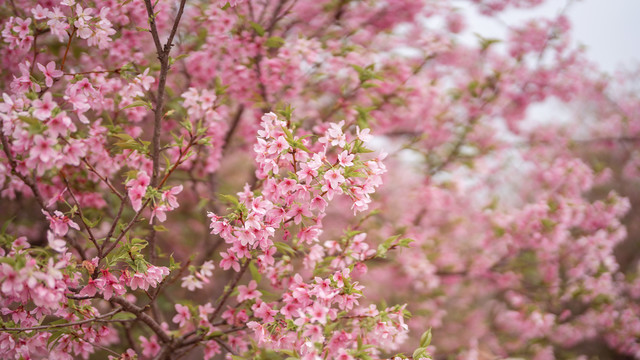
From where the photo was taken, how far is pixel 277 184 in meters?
1.85

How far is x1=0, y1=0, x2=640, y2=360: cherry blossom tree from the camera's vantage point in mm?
1817

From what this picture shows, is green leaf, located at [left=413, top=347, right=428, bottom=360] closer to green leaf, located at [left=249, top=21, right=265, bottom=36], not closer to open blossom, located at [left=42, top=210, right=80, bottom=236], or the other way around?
open blossom, located at [left=42, top=210, right=80, bottom=236]

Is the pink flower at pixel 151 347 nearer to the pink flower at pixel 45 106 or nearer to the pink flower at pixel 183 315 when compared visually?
the pink flower at pixel 183 315

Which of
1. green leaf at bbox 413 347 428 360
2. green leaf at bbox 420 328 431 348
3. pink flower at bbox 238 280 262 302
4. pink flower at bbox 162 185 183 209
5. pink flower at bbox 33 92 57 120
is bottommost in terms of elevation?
green leaf at bbox 420 328 431 348

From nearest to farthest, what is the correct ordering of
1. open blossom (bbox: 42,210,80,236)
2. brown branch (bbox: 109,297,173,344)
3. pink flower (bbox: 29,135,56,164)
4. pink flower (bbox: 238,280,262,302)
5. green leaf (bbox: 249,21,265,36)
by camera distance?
pink flower (bbox: 29,135,56,164), open blossom (bbox: 42,210,80,236), brown branch (bbox: 109,297,173,344), pink flower (bbox: 238,280,262,302), green leaf (bbox: 249,21,265,36)

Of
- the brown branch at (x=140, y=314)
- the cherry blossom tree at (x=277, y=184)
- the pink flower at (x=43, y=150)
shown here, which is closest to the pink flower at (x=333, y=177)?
the cherry blossom tree at (x=277, y=184)

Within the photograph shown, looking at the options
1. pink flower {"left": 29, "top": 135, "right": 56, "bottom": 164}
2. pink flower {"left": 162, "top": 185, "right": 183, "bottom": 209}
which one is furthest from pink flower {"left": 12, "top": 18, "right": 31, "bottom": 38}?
pink flower {"left": 162, "top": 185, "right": 183, "bottom": 209}

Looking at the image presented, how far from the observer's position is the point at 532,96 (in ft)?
17.7

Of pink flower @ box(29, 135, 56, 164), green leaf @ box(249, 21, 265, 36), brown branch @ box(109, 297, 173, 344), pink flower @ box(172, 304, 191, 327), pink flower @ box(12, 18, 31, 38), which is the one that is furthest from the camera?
green leaf @ box(249, 21, 265, 36)

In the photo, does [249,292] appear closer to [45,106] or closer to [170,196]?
[170,196]

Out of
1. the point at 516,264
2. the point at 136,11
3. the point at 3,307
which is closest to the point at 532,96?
the point at 516,264

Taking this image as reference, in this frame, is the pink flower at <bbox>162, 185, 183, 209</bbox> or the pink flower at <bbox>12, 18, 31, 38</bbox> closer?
the pink flower at <bbox>162, 185, 183, 209</bbox>

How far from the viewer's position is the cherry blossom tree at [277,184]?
1.82 m

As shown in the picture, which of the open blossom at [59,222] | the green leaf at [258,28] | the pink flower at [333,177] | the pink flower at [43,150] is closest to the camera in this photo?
the pink flower at [43,150]
